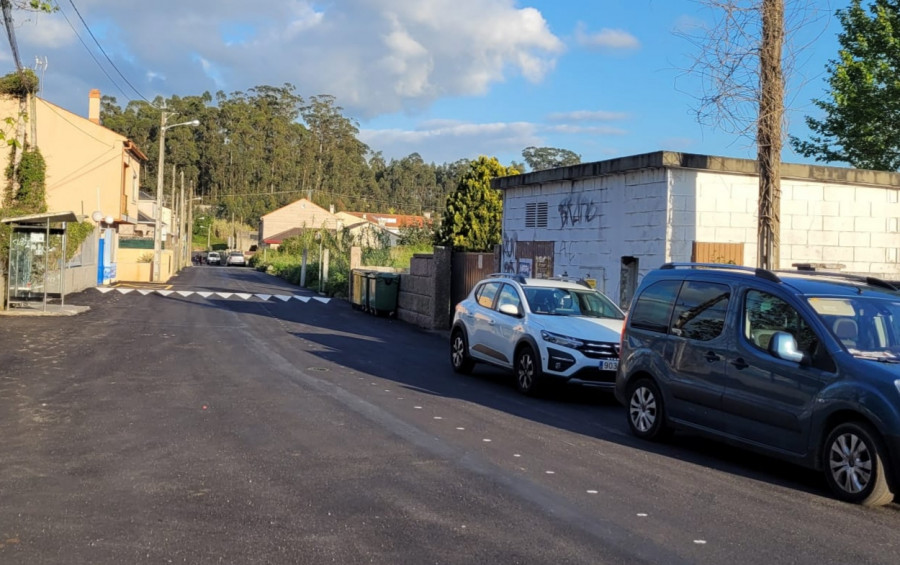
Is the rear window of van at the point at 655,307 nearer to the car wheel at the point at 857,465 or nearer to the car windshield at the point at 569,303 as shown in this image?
the car wheel at the point at 857,465

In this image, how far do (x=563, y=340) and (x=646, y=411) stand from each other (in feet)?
9.32

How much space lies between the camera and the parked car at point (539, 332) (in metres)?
11.7

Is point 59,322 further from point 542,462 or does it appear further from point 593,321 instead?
point 542,462

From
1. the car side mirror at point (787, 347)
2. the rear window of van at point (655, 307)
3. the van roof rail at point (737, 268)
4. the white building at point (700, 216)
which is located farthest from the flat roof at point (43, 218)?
the car side mirror at point (787, 347)

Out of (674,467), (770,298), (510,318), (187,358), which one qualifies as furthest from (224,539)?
(187,358)

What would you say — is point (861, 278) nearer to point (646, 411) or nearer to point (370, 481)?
point (646, 411)

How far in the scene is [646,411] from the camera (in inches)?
357

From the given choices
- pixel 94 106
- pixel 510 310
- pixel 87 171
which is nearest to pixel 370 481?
pixel 510 310

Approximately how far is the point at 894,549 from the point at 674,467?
2.37 m

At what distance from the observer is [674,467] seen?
7.74 metres

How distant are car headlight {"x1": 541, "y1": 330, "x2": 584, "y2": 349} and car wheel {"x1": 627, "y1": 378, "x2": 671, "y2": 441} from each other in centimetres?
237

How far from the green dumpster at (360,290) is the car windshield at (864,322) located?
864 inches

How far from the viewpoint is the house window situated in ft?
62.8

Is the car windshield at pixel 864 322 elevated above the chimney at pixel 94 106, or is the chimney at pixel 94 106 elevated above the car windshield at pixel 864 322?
the chimney at pixel 94 106
